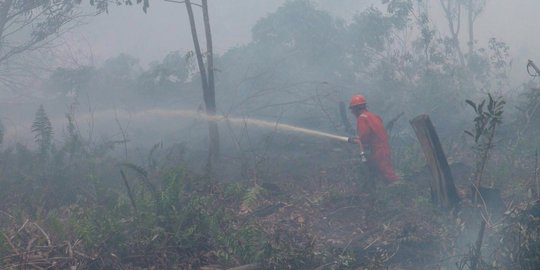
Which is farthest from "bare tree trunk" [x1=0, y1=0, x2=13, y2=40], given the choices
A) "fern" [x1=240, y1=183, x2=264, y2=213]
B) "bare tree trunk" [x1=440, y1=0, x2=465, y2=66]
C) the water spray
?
"bare tree trunk" [x1=440, y1=0, x2=465, y2=66]

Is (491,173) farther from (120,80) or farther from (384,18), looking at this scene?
(120,80)

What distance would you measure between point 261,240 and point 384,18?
39.9 ft

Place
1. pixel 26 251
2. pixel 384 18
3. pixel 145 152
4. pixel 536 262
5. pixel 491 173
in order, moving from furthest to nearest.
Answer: pixel 384 18 < pixel 145 152 < pixel 491 173 < pixel 26 251 < pixel 536 262

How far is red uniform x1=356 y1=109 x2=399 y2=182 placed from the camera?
702cm

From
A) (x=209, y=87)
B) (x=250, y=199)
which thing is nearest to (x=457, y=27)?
(x=209, y=87)

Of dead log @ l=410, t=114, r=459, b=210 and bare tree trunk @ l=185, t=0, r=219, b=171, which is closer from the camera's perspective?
dead log @ l=410, t=114, r=459, b=210

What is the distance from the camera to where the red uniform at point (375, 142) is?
276 inches

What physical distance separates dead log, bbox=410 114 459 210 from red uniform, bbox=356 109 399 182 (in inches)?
57.1

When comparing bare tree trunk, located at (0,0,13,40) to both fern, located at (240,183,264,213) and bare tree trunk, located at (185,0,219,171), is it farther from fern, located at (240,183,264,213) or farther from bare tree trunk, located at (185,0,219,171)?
fern, located at (240,183,264,213)

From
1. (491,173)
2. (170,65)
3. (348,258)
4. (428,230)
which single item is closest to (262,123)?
(170,65)

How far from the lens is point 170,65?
1516 cm

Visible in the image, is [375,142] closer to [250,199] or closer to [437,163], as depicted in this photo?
[437,163]

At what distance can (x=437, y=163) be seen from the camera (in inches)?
213

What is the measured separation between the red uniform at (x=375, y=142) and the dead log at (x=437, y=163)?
1.45m
